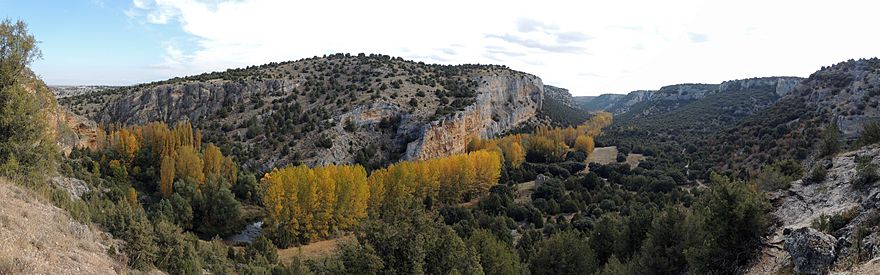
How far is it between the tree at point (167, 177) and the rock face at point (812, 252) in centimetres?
5894

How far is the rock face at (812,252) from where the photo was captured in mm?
11727

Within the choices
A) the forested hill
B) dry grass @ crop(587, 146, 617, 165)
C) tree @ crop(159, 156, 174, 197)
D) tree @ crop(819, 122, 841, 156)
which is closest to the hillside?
tree @ crop(159, 156, 174, 197)

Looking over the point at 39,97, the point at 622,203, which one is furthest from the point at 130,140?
the point at 622,203

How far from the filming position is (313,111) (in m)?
78.9

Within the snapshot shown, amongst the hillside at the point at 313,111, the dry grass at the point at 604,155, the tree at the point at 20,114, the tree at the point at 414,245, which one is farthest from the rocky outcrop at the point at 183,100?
the tree at the point at 414,245

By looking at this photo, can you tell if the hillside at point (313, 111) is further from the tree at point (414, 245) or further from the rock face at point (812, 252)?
the rock face at point (812, 252)

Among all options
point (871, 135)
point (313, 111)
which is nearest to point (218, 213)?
point (313, 111)

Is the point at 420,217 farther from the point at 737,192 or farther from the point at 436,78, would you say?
the point at 436,78

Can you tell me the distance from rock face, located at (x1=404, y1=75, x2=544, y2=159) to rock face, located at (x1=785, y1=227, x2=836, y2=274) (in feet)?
214

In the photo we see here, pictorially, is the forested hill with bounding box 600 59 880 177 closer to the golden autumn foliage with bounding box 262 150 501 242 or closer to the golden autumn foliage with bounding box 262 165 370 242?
the golden autumn foliage with bounding box 262 150 501 242

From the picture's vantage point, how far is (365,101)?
82.0 meters

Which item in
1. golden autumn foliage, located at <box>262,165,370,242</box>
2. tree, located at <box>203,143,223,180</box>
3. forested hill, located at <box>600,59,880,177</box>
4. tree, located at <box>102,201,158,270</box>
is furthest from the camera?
tree, located at <box>203,143,223,180</box>

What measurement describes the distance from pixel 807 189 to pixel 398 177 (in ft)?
143

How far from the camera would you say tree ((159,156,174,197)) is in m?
54.2
